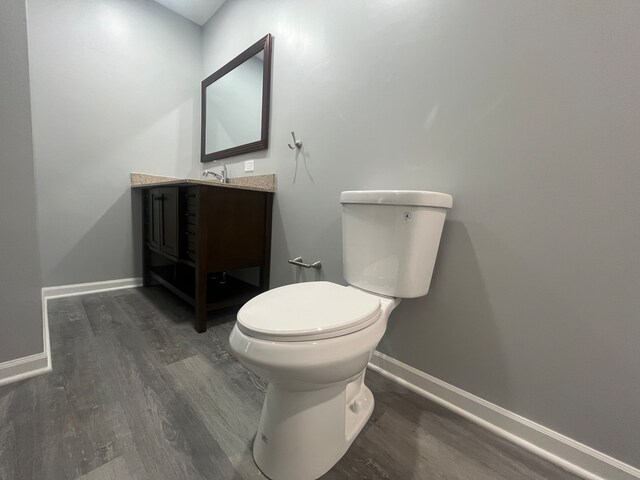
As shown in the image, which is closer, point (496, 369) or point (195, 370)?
point (496, 369)

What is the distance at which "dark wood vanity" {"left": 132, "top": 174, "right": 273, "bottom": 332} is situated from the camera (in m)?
1.28

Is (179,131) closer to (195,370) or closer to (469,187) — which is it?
(195,370)

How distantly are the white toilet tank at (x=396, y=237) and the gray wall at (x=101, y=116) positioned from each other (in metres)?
1.76

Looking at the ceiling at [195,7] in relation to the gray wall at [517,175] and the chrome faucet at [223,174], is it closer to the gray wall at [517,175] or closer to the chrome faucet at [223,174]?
the chrome faucet at [223,174]

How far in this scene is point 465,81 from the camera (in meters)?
0.87

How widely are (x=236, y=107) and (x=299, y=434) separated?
1897 mm

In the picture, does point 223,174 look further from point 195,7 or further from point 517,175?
point 517,175

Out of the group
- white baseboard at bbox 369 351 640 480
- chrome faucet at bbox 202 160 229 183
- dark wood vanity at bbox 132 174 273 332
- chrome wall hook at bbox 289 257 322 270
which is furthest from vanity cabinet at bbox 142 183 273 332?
white baseboard at bbox 369 351 640 480

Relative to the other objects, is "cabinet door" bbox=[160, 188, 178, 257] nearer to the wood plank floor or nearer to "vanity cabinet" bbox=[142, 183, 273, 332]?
"vanity cabinet" bbox=[142, 183, 273, 332]

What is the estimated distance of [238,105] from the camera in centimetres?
178

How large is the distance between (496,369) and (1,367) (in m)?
1.68

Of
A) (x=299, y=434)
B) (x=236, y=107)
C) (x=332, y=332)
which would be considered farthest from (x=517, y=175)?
(x=236, y=107)

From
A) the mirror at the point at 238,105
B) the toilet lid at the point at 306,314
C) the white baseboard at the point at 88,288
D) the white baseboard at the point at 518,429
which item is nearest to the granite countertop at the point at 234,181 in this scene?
the mirror at the point at 238,105

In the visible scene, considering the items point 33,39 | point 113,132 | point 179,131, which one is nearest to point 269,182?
point 179,131
